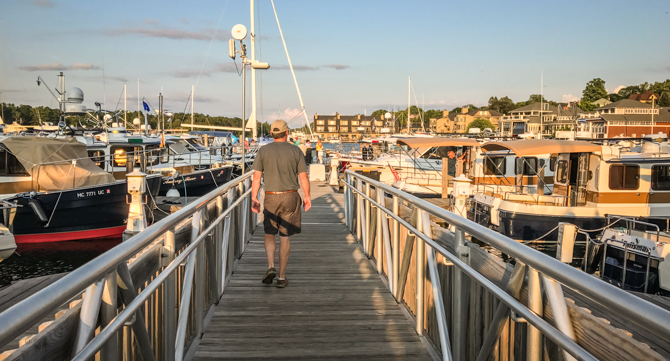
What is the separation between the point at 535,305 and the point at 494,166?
2231 centimetres

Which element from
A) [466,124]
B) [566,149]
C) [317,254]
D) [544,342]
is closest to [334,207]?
[317,254]

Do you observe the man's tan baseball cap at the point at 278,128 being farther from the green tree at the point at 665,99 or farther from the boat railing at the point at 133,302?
the green tree at the point at 665,99

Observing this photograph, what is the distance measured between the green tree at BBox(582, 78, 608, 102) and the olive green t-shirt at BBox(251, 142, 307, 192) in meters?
157

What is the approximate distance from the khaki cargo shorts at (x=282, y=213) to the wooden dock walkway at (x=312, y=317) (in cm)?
65

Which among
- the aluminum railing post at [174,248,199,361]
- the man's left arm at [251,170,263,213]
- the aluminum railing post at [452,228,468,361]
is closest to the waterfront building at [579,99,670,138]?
the man's left arm at [251,170,263,213]

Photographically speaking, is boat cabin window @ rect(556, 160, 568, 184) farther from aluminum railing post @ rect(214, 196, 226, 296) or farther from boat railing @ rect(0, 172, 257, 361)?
boat railing @ rect(0, 172, 257, 361)

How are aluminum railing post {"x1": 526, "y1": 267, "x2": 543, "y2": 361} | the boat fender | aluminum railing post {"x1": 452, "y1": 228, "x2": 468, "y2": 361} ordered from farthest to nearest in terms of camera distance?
1. the boat fender
2. aluminum railing post {"x1": 452, "y1": 228, "x2": 468, "y2": 361}
3. aluminum railing post {"x1": 526, "y1": 267, "x2": 543, "y2": 361}

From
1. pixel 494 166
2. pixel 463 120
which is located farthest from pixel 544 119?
pixel 494 166

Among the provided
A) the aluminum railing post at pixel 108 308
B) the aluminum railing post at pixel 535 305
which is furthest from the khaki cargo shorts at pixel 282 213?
the aluminum railing post at pixel 535 305

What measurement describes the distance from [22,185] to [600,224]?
18855 millimetres

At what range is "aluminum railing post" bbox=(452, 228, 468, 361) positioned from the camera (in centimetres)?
334

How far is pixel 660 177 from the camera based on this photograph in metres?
17.8

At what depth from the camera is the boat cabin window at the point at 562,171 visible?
62.0ft

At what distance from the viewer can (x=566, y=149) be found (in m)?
16.8
